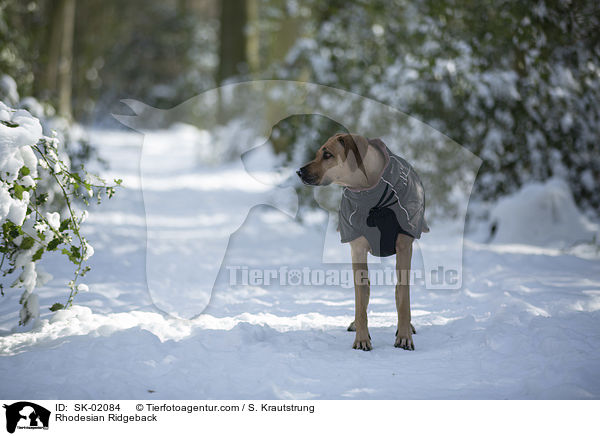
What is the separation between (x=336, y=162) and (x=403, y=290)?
3.02 ft

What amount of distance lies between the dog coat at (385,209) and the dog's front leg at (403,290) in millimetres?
49

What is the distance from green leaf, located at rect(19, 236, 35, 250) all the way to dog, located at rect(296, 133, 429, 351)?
5.53ft

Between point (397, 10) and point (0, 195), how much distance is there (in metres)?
7.13

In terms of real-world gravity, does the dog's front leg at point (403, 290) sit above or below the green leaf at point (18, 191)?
below

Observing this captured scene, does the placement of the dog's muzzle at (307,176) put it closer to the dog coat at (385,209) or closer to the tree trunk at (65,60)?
the dog coat at (385,209)

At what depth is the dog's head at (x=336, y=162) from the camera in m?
3.21

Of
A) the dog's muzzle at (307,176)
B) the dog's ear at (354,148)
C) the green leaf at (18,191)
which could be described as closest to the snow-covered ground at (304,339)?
the green leaf at (18,191)

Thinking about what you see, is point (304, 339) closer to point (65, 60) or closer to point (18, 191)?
point (18, 191)

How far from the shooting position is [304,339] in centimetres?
369

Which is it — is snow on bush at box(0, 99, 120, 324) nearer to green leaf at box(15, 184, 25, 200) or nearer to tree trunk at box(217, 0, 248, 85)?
green leaf at box(15, 184, 25, 200)

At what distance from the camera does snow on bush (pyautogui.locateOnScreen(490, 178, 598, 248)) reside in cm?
741
